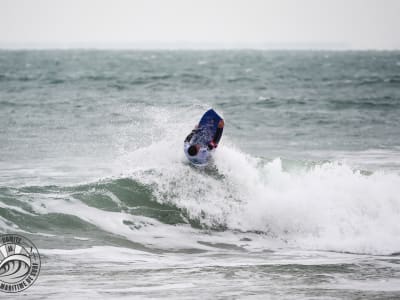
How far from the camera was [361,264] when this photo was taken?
9.30m

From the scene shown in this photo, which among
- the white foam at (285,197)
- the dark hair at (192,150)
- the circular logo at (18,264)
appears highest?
the dark hair at (192,150)

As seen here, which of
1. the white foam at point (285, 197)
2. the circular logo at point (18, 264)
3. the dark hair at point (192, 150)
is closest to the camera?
the circular logo at point (18, 264)

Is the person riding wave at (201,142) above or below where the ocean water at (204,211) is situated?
above

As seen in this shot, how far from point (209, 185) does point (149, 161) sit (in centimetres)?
177

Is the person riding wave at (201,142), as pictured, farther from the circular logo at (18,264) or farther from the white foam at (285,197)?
the circular logo at (18,264)

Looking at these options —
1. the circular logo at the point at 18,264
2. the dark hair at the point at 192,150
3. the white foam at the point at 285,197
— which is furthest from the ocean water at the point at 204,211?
the dark hair at the point at 192,150

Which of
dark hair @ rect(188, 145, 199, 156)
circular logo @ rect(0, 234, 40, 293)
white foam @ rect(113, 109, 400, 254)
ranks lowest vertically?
circular logo @ rect(0, 234, 40, 293)

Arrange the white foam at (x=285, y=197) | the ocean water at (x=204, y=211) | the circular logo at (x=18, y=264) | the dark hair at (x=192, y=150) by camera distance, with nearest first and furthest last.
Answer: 1. the circular logo at (x=18, y=264)
2. the ocean water at (x=204, y=211)
3. the white foam at (x=285, y=197)
4. the dark hair at (x=192, y=150)

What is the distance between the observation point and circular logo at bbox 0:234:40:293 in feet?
26.7

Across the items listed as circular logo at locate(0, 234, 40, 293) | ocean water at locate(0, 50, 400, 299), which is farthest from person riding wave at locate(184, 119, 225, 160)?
circular logo at locate(0, 234, 40, 293)

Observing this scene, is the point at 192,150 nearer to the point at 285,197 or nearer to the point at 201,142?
the point at 201,142

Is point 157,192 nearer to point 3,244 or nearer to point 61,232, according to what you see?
point 61,232

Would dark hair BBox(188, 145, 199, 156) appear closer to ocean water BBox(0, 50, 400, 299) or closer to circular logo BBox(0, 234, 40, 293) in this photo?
ocean water BBox(0, 50, 400, 299)

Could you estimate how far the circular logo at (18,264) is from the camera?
815 cm
